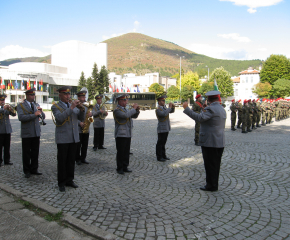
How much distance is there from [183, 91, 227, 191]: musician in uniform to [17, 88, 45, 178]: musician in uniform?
365 cm

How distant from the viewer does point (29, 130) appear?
6051 mm

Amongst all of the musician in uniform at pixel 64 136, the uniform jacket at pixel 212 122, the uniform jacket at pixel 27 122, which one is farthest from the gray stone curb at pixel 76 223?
the uniform jacket at pixel 212 122

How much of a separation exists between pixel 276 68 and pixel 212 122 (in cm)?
7143

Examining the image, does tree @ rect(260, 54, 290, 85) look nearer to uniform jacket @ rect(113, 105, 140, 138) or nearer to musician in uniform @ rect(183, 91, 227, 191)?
uniform jacket @ rect(113, 105, 140, 138)

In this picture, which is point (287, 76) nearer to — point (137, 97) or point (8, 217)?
point (137, 97)

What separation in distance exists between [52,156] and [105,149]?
1.99 m

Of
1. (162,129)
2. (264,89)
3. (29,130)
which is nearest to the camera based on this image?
(29,130)

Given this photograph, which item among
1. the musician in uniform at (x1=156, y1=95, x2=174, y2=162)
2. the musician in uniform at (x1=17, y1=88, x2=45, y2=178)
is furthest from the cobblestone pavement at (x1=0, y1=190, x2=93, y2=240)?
the musician in uniform at (x1=156, y1=95, x2=174, y2=162)

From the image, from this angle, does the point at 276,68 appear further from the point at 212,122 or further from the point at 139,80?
the point at 212,122

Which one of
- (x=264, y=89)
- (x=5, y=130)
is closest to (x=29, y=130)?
(x=5, y=130)

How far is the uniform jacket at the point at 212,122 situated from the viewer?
193 inches

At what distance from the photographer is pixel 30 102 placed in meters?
6.21

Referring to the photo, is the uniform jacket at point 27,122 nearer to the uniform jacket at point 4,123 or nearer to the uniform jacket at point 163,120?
the uniform jacket at point 4,123

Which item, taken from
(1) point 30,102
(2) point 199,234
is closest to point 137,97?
(1) point 30,102
